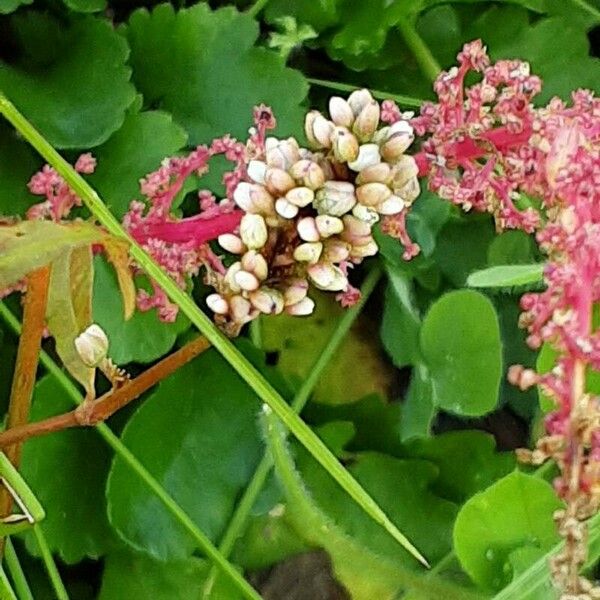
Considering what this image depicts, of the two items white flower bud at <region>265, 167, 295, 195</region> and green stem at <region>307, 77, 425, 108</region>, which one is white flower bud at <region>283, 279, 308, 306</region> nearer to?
white flower bud at <region>265, 167, 295, 195</region>

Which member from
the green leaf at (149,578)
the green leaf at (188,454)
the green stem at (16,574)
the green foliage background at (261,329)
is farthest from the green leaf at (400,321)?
the green stem at (16,574)

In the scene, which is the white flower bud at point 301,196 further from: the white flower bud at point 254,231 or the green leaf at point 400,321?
the green leaf at point 400,321

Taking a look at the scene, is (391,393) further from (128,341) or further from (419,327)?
(128,341)

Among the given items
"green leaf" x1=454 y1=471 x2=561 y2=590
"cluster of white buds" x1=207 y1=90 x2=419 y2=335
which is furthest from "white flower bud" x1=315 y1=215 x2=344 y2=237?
"green leaf" x1=454 y1=471 x2=561 y2=590

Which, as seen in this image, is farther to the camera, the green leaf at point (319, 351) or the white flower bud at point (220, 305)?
the green leaf at point (319, 351)

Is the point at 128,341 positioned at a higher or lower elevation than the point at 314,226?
lower

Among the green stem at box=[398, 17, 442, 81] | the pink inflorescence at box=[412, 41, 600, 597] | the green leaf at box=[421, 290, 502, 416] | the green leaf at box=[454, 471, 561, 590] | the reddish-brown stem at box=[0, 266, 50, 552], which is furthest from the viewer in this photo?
the green stem at box=[398, 17, 442, 81]

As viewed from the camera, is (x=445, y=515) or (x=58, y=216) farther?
(x=445, y=515)

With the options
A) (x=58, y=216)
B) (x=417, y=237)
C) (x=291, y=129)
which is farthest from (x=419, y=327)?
(x=58, y=216)
